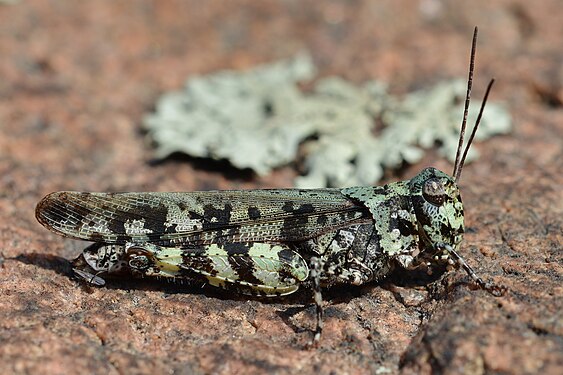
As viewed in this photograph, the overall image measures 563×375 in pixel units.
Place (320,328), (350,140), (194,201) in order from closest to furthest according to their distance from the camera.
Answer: (320,328), (194,201), (350,140)

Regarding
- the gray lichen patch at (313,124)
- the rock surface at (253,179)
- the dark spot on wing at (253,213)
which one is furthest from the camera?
the gray lichen patch at (313,124)

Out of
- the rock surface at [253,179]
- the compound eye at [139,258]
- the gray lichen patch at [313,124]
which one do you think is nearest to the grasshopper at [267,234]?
the compound eye at [139,258]

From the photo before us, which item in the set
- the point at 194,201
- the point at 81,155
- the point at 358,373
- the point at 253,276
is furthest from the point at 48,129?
the point at 358,373

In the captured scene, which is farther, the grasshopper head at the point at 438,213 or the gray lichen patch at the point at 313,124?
the gray lichen patch at the point at 313,124

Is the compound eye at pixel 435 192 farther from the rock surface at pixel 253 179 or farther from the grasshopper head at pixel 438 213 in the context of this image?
the rock surface at pixel 253 179

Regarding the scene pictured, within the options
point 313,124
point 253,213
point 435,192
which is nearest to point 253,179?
point 313,124

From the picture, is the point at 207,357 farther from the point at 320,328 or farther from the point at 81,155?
the point at 81,155

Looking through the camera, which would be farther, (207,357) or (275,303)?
(275,303)

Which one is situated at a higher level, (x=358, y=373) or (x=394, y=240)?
(x=394, y=240)
